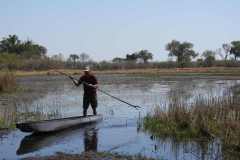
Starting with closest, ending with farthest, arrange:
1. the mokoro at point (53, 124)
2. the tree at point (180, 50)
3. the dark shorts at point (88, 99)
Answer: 1. the mokoro at point (53, 124)
2. the dark shorts at point (88, 99)
3. the tree at point (180, 50)

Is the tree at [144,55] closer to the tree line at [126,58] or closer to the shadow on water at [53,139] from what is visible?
the tree line at [126,58]

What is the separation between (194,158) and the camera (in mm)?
11680

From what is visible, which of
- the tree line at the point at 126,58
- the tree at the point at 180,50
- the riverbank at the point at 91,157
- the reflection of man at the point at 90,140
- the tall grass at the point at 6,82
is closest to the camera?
the riverbank at the point at 91,157

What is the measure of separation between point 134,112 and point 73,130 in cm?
596

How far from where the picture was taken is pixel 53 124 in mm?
15336

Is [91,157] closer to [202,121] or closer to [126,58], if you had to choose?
[202,121]

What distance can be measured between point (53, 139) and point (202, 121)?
476 cm

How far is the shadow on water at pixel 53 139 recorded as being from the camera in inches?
520

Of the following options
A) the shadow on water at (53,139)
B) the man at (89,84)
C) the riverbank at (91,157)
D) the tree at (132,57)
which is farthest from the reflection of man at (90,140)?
the tree at (132,57)

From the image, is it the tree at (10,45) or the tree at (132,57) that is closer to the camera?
the tree at (10,45)

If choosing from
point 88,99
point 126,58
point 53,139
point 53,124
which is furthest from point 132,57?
point 53,139

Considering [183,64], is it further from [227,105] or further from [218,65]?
[227,105]

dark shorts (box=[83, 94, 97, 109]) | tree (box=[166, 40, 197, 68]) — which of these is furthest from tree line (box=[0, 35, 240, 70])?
dark shorts (box=[83, 94, 97, 109])

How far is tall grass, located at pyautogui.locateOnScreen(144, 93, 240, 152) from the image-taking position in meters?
12.7
